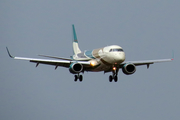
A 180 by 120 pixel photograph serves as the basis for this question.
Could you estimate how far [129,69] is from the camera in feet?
233

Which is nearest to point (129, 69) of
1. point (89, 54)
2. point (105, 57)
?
point (105, 57)

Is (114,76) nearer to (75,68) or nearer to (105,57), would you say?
(105,57)

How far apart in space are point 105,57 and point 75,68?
488 cm

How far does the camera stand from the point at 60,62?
2820 inches

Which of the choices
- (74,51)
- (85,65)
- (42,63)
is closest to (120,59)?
(85,65)

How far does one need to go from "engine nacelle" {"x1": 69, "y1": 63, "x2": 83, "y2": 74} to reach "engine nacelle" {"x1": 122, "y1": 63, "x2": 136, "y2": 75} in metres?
6.18

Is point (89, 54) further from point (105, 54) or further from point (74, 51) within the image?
point (74, 51)

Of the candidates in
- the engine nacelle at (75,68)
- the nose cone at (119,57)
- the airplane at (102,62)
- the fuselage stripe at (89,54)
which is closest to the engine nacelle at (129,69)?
the airplane at (102,62)

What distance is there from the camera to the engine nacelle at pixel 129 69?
7044cm

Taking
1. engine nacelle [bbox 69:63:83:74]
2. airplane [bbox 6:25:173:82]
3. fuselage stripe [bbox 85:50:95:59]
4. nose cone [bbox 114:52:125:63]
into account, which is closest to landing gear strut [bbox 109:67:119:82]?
airplane [bbox 6:25:173:82]

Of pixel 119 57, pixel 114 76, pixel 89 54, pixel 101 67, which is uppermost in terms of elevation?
pixel 89 54

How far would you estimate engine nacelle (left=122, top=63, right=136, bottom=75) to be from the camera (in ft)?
231

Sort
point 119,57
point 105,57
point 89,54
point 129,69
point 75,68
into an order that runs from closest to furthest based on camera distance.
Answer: point 119,57 → point 105,57 → point 75,68 → point 129,69 → point 89,54

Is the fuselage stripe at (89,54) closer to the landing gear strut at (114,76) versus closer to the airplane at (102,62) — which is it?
the airplane at (102,62)
